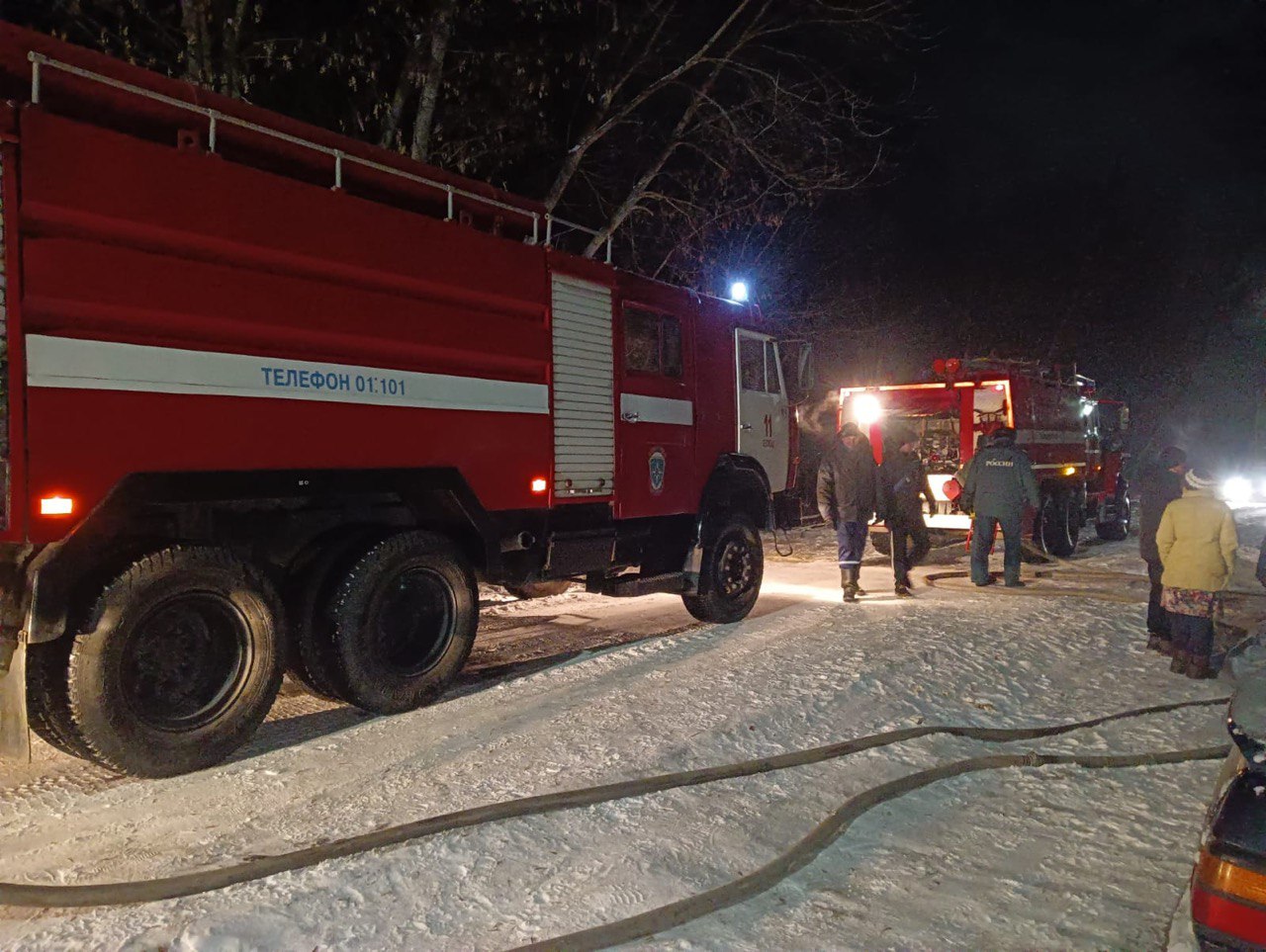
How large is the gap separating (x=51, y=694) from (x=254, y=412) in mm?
1561

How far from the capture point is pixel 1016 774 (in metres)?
4.39

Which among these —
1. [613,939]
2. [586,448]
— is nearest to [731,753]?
[613,939]

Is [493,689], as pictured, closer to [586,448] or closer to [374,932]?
[586,448]

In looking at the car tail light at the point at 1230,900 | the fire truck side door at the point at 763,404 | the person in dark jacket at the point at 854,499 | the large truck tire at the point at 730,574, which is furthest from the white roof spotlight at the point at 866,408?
the car tail light at the point at 1230,900

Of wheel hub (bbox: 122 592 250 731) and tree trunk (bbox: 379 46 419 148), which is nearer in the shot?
wheel hub (bbox: 122 592 250 731)

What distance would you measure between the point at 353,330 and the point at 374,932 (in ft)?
10.4

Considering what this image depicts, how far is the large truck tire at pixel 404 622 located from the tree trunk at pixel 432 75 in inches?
251

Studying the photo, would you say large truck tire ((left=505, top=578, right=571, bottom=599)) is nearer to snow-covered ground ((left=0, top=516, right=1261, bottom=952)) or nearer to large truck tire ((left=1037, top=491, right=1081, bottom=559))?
snow-covered ground ((left=0, top=516, right=1261, bottom=952))

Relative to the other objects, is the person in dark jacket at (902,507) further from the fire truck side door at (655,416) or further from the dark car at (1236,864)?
the dark car at (1236,864)

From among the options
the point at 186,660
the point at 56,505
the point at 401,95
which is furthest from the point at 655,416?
the point at 401,95

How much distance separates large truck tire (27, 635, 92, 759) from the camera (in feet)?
13.3

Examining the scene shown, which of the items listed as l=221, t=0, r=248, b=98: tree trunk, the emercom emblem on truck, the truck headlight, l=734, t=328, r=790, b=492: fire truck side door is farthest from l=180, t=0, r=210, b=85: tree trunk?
the truck headlight

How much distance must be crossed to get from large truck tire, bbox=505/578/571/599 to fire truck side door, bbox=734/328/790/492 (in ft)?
7.74

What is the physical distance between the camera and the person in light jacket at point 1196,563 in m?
5.99
